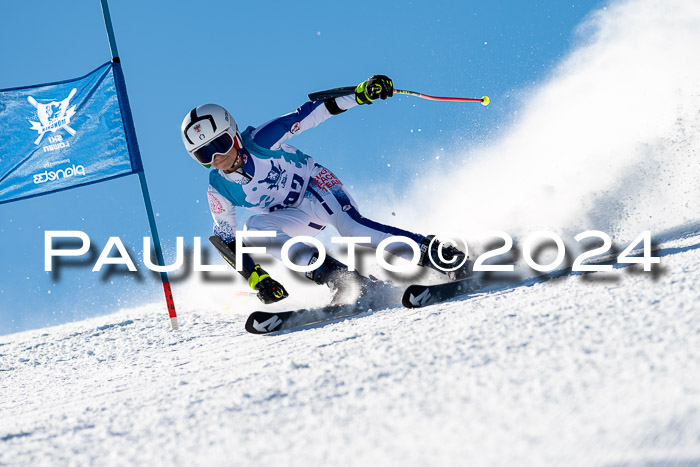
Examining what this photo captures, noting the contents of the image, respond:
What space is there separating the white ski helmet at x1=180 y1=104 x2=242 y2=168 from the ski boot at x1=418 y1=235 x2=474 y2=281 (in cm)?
154

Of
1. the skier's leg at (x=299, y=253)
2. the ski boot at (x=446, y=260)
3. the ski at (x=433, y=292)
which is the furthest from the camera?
the skier's leg at (x=299, y=253)

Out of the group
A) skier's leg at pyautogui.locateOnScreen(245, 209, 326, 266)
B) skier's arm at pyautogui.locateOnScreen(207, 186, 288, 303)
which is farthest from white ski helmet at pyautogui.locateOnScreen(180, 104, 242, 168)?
skier's leg at pyautogui.locateOnScreen(245, 209, 326, 266)

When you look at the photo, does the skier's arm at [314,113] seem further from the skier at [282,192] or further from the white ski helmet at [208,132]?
the white ski helmet at [208,132]

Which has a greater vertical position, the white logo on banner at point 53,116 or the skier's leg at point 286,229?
the white logo on banner at point 53,116

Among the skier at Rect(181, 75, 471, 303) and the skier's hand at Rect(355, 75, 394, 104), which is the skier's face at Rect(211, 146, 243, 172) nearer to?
the skier at Rect(181, 75, 471, 303)

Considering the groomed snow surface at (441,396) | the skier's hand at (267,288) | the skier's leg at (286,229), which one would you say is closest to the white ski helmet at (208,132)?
the skier's leg at (286,229)

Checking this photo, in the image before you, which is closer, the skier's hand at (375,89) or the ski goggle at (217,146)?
the ski goggle at (217,146)

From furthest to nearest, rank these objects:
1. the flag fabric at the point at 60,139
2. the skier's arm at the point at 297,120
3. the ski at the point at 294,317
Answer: the flag fabric at the point at 60,139, the skier's arm at the point at 297,120, the ski at the point at 294,317

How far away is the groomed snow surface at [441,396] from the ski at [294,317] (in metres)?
0.75

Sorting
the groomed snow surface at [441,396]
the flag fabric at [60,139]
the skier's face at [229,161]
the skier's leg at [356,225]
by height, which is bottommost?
the groomed snow surface at [441,396]

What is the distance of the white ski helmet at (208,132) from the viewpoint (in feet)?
14.4

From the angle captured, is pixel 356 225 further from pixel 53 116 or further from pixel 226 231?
pixel 53 116

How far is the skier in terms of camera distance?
441 centimetres

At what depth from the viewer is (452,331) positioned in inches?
97.7
